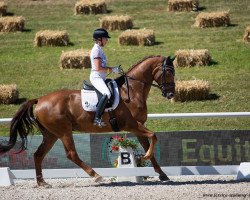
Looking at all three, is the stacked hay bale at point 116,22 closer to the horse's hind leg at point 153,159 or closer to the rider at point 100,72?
the rider at point 100,72

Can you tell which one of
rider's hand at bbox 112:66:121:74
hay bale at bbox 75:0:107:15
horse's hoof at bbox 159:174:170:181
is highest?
rider's hand at bbox 112:66:121:74

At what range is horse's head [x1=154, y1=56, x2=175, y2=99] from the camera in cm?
1516

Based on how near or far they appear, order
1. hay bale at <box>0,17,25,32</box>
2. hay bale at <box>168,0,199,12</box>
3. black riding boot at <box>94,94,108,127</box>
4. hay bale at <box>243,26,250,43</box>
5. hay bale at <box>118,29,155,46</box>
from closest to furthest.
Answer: black riding boot at <box>94,94,108,127</box>, hay bale at <box>243,26,250,43</box>, hay bale at <box>118,29,155,46</box>, hay bale at <box>0,17,25,32</box>, hay bale at <box>168,0,199,12</box>

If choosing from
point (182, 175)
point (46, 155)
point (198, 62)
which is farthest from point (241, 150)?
point (198, 62)

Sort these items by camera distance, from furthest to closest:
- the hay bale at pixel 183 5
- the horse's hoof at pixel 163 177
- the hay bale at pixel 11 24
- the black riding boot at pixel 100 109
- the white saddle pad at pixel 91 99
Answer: the hay bale at pixel 183 5 < the hay bale at pixel 11 24 < the horse's hoof at pixel 163 177 < the white saddle pad at pixel 91 99 < the black riding boot at pixel 100 109

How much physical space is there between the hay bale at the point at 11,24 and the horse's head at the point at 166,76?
45.5ft

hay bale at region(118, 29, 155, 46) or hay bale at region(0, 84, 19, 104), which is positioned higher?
hay bale at region(118, 29, 155, 46)

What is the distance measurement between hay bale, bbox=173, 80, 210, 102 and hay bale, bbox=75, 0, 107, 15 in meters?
8.97

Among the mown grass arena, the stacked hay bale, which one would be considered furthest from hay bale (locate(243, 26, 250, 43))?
the stacked hay bale

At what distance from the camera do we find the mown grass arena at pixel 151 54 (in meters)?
15.2

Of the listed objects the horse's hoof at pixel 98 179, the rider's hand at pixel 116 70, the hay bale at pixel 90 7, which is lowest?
the horse's hoof at pixel 98 179

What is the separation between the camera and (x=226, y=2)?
30.1 meters

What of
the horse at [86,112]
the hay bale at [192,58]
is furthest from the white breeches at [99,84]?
the hay bale at [192,58]

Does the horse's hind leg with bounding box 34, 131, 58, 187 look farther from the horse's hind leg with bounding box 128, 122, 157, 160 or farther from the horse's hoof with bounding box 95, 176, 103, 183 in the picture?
the horse's hind leg with bounding box 128, 122, 157, 160
